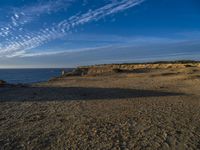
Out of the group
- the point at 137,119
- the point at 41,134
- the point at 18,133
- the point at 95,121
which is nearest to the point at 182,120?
the point at 137,119

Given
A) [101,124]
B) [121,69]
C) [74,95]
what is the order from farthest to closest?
[121,69]
[74,95]
[101,124]

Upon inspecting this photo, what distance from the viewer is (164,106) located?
Answer: 1644cm

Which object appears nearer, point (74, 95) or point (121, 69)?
point (74, 95)

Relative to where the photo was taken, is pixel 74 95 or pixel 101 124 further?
pixel 74 95

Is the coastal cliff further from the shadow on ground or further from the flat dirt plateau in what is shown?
the flat dirt plateau

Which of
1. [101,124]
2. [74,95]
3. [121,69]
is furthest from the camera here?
[121,69]


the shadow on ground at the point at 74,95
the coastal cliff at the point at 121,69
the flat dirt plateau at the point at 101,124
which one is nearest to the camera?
the flat dirt plateau at the point at 101,124

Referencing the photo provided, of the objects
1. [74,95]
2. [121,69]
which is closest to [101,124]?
[74,95]

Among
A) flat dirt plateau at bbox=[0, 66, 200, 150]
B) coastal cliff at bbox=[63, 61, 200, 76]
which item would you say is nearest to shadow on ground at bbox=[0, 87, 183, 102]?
flat dirt plateau at bbox=[0, 66, 200, 150]

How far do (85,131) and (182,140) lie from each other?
12.2 feet

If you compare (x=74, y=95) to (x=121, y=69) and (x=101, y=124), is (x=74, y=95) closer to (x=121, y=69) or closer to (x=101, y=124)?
(x=101, y=124)

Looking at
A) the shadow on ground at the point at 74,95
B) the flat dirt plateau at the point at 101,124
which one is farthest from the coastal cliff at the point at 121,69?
the flat dirt plateau at the point at 101,124

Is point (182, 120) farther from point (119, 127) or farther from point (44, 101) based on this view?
point (44, 101)

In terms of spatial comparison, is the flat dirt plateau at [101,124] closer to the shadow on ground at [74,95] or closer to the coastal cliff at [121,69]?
the shadow on ground at [74,95]
